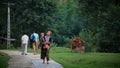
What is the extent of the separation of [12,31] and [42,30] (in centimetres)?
386

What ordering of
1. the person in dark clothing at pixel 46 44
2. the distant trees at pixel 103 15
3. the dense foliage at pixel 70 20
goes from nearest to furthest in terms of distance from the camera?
the person in dark clothing at pixel 46 44, the distant trees at pixel 103 15, the dense foliage at pixel 70 20

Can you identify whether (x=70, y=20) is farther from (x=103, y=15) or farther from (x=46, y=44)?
(x=46, y=44)

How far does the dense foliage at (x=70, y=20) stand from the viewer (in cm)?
2306

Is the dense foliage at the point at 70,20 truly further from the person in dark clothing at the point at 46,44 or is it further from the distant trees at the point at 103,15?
the person in dark clothing at the point at 46,44

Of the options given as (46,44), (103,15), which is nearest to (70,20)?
(103,15)

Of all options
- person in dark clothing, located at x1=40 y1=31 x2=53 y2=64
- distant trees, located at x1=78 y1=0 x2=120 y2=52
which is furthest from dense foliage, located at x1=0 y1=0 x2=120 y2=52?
person in dark clothing, located at x1=40 y1=31 x2=53 y2=64

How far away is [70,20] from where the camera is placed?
7275cm

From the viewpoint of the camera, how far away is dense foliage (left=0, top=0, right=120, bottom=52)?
2306 centimetres

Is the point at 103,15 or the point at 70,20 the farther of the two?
the point at 70,20

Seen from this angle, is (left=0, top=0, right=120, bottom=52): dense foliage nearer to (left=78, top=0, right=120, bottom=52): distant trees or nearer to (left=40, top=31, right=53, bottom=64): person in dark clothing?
(left=78, top=0, right=120, bottom=52): distant trees

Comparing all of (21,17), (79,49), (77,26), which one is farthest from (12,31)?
(77,26)

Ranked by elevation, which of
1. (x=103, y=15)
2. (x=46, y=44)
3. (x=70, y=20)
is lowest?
(x=46, y=44)

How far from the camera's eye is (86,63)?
22688mm

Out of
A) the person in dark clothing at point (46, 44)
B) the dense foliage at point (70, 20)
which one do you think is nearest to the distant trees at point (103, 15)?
the dense foliage at point (70, 20)
